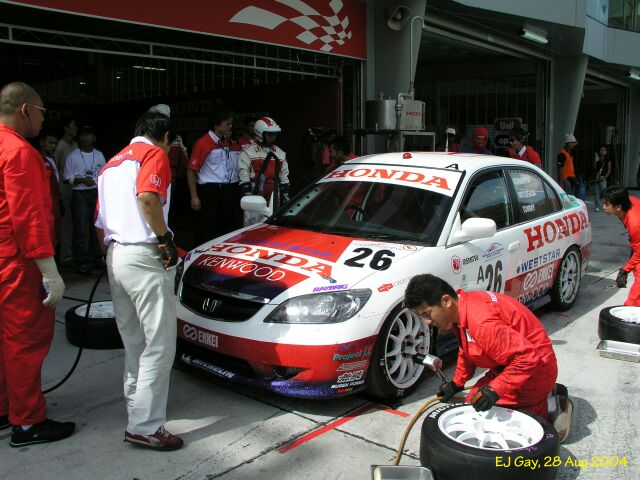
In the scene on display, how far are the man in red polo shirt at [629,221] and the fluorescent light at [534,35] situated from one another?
8519mm

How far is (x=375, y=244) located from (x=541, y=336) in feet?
4.58

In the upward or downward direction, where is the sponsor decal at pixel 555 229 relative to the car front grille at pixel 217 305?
upward

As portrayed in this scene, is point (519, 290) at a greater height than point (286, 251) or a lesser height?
lesser

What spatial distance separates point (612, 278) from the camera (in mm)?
7680

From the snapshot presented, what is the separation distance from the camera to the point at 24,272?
3219 millimetres

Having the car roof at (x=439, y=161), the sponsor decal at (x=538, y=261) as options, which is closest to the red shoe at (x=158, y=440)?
the car roof at (x=439, y=161)

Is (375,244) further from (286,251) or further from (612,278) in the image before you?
(612,278)

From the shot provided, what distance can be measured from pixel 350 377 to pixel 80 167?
17.1 ft

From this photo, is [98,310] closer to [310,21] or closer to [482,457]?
[482,457]

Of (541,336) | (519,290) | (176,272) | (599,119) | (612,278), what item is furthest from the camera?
(599,119)

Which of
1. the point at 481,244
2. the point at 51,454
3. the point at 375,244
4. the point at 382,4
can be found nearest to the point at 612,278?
the point at 481,244

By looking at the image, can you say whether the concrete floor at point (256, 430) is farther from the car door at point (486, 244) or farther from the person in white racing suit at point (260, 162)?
the person in white racing suit at point (260, 162)

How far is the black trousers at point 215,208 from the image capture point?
7.00 metres

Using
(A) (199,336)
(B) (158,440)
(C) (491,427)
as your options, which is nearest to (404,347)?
(C) (491,427)
